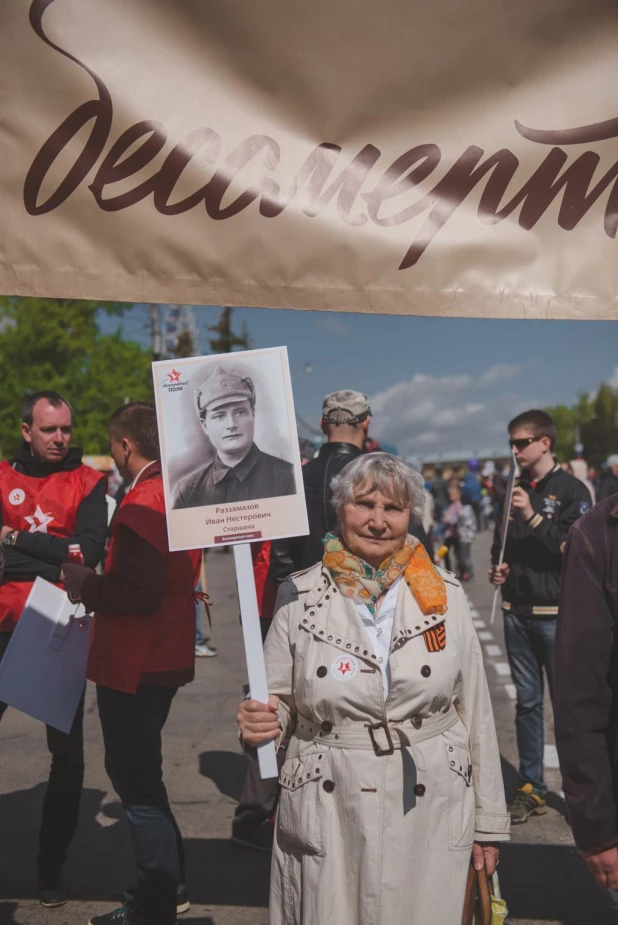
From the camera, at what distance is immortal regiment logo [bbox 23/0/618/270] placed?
262 cm

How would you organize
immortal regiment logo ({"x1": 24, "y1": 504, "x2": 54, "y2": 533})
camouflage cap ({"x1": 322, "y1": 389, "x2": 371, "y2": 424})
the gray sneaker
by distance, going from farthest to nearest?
the gray sneaker, camouflage cap ({"x1": 322, "y1": 389, "x2": 371, "y2": 424}), immortal regiment logo ({"x1": 24, "y1": 504, "x2": 54, "y2": 533})

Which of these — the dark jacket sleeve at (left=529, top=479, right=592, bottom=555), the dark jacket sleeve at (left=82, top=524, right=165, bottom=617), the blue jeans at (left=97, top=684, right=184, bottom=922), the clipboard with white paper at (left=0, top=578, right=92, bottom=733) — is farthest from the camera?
the dark jacket sleeve at (left=529, top=479, right=592, bottom=555)

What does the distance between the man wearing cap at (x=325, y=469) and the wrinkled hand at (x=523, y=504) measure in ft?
3.54

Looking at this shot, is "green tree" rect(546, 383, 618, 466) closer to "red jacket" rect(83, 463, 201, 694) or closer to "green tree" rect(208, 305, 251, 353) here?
"green tree" rect(208, 305, 251, 353)

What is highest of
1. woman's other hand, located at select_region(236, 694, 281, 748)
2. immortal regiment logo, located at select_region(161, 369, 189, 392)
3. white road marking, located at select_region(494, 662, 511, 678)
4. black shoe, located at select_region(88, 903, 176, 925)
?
immortal regiment logo, located at select_region(161, 369, 189, 392)

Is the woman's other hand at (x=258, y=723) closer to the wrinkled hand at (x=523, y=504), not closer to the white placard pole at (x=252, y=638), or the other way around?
the white placard pole at (x=252, y=638)

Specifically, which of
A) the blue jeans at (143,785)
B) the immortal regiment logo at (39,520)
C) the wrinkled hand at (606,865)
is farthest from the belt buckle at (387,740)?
the immortal regiment logo at (39,520)

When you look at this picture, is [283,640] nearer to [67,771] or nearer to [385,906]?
[385,906]

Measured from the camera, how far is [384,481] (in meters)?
3.14

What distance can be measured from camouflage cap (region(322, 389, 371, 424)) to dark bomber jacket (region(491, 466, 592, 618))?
128 centimetres

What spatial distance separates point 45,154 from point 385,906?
88.5 inches

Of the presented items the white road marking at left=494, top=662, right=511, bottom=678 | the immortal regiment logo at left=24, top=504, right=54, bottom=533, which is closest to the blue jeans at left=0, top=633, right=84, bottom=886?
the immortal regiment logo at left=24, top=504, right=54, bottom=533

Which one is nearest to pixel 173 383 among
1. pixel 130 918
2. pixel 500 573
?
pixel 130 918

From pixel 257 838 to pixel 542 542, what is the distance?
2.23 meters
